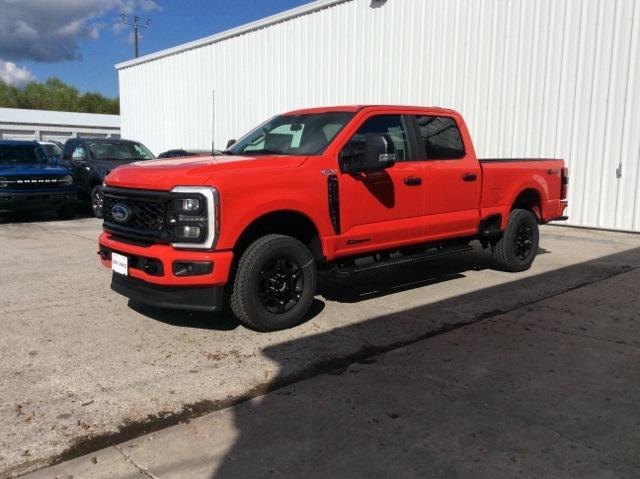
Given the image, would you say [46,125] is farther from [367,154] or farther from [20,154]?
[367,154]

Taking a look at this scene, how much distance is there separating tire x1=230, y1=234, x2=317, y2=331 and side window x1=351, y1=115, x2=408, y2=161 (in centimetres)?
154

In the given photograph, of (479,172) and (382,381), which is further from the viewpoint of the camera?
(479,172)

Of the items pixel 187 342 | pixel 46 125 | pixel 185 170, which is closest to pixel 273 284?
pixel 187 342

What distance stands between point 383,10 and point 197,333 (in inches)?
469

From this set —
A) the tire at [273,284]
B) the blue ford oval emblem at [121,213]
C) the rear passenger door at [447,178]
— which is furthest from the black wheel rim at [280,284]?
the rear passenger door at [447,178]

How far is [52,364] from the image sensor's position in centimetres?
437

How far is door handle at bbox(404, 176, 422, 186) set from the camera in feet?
19.5

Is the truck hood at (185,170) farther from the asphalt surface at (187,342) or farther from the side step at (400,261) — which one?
the asphalt surface at (187,342)

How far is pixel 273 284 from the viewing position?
506cm

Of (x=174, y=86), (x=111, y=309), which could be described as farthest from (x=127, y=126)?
(x=111, y=309)

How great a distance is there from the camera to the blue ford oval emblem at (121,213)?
5.00 m

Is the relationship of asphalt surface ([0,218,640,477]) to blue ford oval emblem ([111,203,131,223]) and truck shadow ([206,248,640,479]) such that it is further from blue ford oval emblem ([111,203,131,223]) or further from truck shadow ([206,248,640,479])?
blue ford oval emblem ([111,203,131,223])

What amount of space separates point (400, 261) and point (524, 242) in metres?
2.58

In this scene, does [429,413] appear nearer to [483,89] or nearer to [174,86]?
[483,89]
